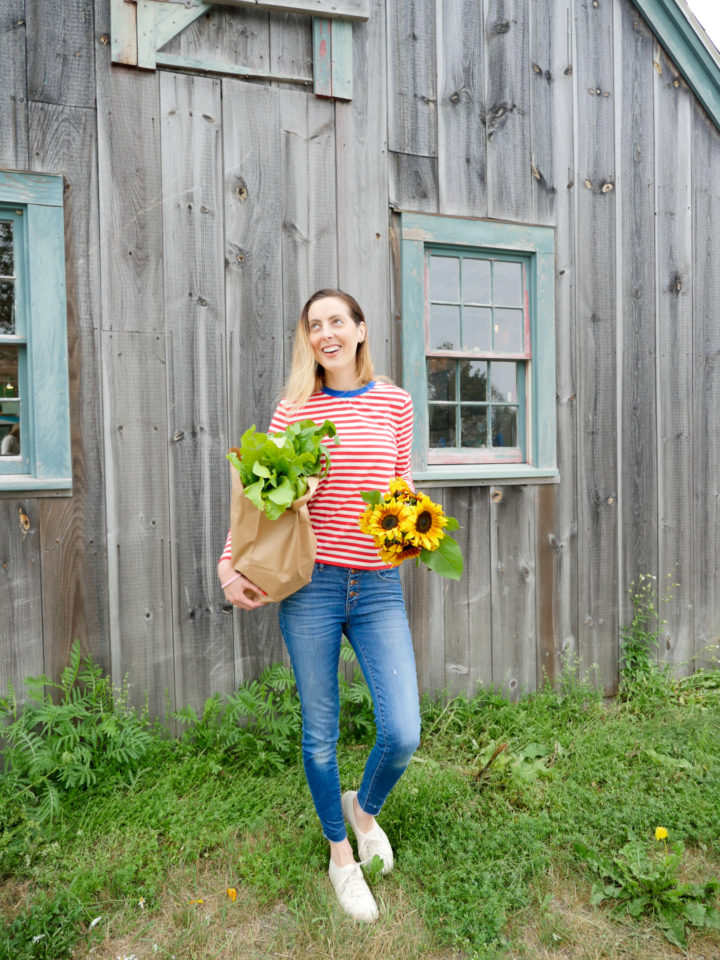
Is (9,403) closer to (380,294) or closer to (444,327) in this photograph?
(380,294)

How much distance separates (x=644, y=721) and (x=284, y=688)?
2.17 metres

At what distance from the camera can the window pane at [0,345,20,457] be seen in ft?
11.4

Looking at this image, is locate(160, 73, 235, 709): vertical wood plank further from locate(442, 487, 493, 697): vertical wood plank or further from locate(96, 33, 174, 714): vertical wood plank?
locate(442, 487, 493, 697): vertical wood plank

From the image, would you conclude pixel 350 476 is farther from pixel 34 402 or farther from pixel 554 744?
pixel 554 744

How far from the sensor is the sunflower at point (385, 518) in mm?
2254

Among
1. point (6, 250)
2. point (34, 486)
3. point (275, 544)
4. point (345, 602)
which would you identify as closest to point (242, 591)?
point (275, 544)

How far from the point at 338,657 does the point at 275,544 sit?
512mm

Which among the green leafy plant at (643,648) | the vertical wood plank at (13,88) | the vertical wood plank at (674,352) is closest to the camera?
the vertical wood plank at (13,88)

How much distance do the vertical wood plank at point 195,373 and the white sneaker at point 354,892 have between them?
1.43 m

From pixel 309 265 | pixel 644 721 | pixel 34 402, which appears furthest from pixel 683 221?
pixel 34 402

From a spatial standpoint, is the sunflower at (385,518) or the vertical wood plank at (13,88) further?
the vertical wood plank at (13,88)

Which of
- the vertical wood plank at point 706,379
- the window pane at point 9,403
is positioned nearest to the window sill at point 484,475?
the vertical wood plank at point 706,379

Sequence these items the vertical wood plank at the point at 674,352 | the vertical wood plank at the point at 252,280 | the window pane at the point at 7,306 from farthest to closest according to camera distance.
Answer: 1. the vertical wood plank at the point at 674,352
2. the vertical wood plank at the point at 252,280
3. the window pane at the point at 7,306

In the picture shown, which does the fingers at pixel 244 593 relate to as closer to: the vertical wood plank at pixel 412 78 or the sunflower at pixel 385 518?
the sunflower at pixel 385 518
